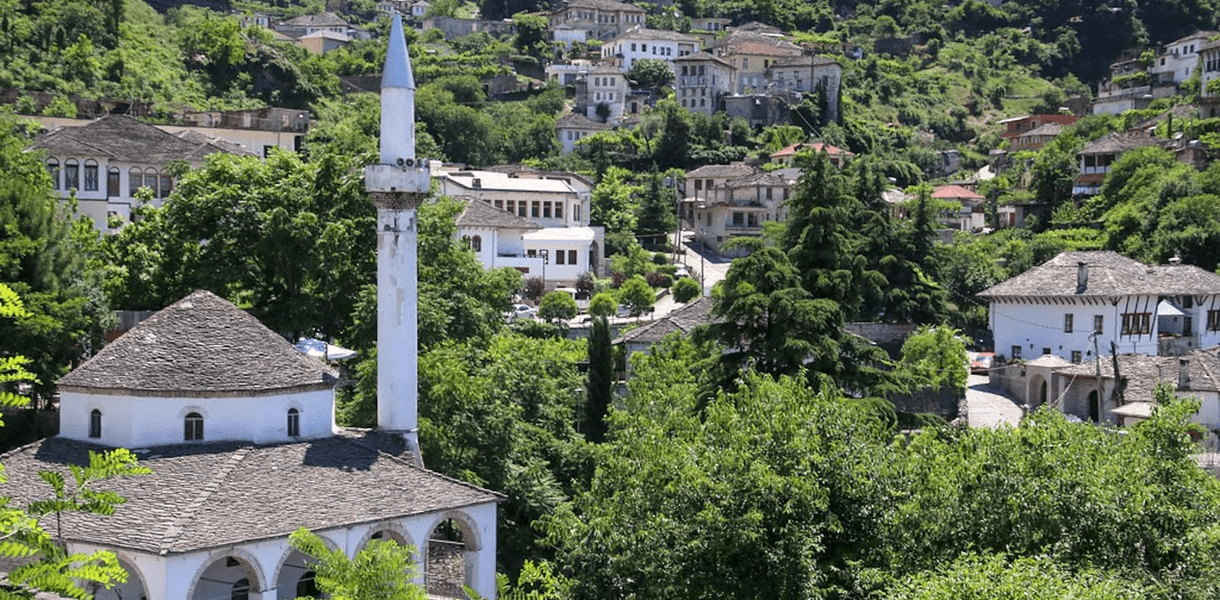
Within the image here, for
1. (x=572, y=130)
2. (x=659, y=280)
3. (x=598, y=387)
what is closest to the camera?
(x=598, y=387)

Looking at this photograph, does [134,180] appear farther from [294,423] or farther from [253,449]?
[253,449]

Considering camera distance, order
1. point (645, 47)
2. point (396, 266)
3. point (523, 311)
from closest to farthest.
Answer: point (396, 266) → point (523, 311) → point (645, 47)

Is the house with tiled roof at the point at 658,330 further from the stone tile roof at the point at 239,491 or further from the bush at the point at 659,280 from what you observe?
the bush at the point at 659,280

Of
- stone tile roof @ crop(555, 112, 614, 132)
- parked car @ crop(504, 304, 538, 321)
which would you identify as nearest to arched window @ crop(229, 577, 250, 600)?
parked car @ crop(504, 304, 538, 321)

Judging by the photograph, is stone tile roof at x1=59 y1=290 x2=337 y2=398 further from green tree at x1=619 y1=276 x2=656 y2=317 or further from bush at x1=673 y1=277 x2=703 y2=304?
bush at x1=673 y1=277 x2=703 y2=304

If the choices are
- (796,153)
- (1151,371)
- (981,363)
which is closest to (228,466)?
(1151,371)

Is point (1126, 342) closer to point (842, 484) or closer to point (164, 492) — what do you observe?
point (842, 484)

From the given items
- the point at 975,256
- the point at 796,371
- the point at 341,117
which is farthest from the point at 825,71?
the point at 796,371
